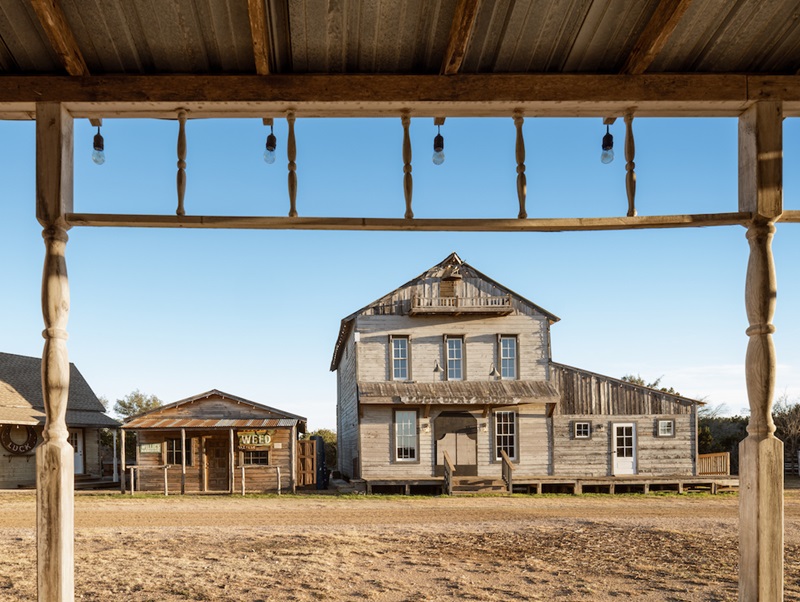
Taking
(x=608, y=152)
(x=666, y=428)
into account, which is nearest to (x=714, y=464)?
(x=666, y=428)

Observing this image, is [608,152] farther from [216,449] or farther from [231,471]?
[216,449]

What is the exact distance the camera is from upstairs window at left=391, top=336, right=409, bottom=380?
895 inches

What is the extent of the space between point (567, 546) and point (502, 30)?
884cm

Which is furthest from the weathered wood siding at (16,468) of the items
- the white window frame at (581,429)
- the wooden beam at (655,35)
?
the wooden beam at (655,35)

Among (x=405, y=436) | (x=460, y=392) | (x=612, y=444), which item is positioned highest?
(x=460, y=392)

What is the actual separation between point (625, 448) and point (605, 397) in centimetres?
170

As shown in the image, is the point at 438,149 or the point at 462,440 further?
the point at 462,440

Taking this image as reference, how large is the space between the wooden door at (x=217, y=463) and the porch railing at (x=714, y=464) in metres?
15.0

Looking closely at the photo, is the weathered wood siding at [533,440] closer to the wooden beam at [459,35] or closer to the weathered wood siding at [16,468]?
the weathered wood siding at [16,468]

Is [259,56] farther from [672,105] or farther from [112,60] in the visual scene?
[672,105]

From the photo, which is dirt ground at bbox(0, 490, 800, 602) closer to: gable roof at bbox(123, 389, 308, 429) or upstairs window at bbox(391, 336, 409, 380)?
upstairs window at bbox(391, 336, 409, 380)

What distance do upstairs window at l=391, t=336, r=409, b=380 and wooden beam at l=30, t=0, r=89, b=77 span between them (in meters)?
18.0

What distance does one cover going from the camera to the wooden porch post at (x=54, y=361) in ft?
16.2

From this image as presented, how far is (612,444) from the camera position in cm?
2331
